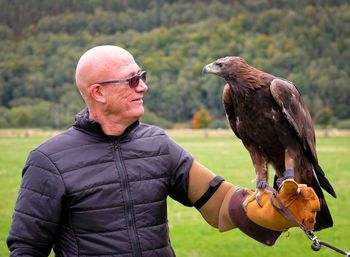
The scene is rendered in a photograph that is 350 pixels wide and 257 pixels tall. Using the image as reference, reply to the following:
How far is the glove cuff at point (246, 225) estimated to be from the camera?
248cm

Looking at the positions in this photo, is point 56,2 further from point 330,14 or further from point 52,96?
point 330,14

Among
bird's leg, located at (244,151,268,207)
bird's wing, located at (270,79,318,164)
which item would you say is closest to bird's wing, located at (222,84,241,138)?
bird's leg, located at (244,151,268,207)

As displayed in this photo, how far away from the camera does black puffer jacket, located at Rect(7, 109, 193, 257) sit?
2174 millimetres

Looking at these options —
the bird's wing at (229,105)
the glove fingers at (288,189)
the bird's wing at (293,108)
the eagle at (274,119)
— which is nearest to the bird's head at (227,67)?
the eagle at (274,119)

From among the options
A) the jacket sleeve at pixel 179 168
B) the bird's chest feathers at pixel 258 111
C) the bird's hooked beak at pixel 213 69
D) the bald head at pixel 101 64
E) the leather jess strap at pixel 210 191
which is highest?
the bald head at pixel 101 64

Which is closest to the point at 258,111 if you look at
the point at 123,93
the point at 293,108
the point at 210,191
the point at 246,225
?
the point at 293,108

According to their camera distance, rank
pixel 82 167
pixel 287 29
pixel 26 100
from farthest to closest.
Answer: pixel 287 29 < pixel 26 100 < pixel 82 167

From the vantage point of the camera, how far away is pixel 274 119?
2967 mm

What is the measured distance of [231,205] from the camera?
2.52 meters

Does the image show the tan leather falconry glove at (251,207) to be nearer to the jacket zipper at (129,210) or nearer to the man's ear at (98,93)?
the jacket zipper at (129,210)

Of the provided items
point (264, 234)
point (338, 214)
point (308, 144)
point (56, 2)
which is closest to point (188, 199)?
point (264, 234)

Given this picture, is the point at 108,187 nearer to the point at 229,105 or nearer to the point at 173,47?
the point at 229,105

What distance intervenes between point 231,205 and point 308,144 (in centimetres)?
84

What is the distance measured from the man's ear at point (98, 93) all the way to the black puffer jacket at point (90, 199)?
0.13 metres
